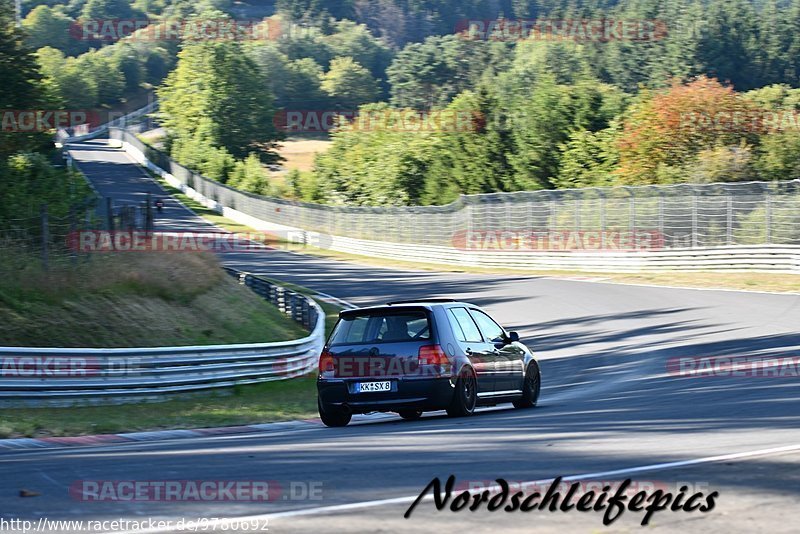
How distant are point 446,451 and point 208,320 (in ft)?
51.1

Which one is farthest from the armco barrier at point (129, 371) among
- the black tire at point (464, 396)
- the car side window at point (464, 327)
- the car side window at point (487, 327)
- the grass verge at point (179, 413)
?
the black tire at point (464, 396)

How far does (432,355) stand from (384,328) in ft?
2.36

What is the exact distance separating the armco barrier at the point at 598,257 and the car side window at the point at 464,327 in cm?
Result: 2227

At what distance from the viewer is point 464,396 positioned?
1305 centimetres

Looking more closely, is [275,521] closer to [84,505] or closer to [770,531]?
[84,505]

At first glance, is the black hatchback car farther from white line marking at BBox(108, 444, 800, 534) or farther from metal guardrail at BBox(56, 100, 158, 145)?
metal guardrail at BBox(56, 100, 158, 145)

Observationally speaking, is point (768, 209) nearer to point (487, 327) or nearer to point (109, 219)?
point (109, 219)

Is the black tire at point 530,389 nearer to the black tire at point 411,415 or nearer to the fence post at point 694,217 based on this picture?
the black tire at point 411,415

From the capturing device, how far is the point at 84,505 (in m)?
6.86

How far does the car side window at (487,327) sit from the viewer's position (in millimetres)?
14031

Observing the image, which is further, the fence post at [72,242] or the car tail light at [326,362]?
the fence post at [72,242]

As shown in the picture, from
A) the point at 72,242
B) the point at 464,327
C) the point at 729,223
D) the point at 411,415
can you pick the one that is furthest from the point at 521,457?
the point at 729,223

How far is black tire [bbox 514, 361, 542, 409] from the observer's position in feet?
47.8

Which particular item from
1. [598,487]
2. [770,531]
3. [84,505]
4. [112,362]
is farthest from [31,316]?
[770,531]
